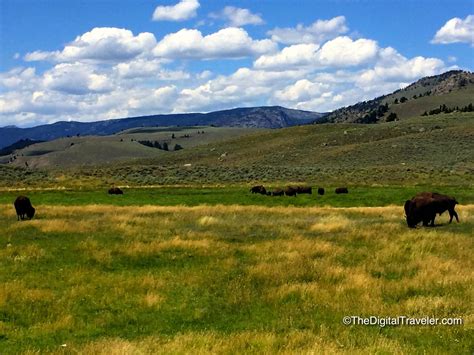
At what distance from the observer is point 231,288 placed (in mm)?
14094

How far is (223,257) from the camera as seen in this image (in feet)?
59.9

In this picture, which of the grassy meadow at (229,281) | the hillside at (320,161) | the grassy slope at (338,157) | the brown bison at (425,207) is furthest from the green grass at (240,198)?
the grassy slope at (338,157)

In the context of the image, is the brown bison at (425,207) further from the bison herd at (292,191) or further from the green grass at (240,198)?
the bison herd at (292,191)

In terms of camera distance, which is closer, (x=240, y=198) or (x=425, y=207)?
(x=425, y=207)

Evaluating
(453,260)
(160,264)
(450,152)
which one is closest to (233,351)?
(160,264)

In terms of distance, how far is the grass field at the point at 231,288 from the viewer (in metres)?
9.91

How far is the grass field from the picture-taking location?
9.91 m

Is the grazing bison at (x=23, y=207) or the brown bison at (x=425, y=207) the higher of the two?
the grazing bison at (x=23, y=207)

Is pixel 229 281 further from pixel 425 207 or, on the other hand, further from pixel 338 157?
pixel 338 157

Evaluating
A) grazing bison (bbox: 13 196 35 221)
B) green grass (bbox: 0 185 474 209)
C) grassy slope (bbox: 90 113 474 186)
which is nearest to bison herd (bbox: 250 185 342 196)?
green grass (bbox: 0 185 474 209)

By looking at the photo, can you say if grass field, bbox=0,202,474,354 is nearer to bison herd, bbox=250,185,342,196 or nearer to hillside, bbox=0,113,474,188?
bison herd, bbox=250,185,342,196

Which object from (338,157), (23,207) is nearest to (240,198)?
Answer: (23,207)

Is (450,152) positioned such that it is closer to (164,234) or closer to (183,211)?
(183,211)

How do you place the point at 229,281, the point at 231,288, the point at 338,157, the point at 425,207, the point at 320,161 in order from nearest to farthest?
the point at 231,288
the point at 229,281
the point at 425,207
the point at 320,161
the point at 338,157
